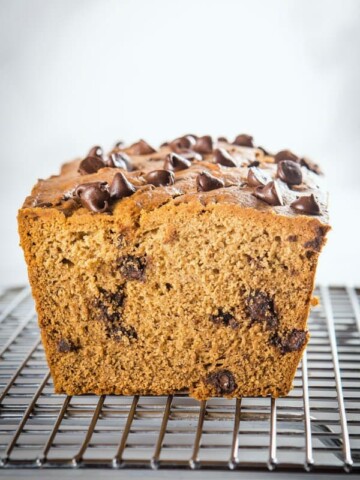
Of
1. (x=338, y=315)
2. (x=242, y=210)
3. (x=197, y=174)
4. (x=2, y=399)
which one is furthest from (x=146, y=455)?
(x=338, y=315)

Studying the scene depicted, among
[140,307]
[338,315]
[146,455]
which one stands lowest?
[338,315]

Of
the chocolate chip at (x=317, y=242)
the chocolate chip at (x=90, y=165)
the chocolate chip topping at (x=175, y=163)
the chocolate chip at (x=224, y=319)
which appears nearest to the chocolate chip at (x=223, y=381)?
the chocolate chip at (x=224, y=319)

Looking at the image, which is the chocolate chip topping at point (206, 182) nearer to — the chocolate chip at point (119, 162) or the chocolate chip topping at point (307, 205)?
the chocolate chip topping at point (307, 205)

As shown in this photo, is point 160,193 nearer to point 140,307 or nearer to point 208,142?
point 140,307

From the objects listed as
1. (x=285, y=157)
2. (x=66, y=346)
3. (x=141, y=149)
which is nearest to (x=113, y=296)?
(x=66, y=346)

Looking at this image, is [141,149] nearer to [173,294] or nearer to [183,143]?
[183,143]

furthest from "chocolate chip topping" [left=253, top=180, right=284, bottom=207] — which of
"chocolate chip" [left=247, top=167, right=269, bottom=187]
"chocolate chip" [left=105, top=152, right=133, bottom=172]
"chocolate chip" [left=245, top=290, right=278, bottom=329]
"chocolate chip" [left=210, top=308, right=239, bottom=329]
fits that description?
"chocolate chip" [left=105, top=152, right=133, bottom=172]
